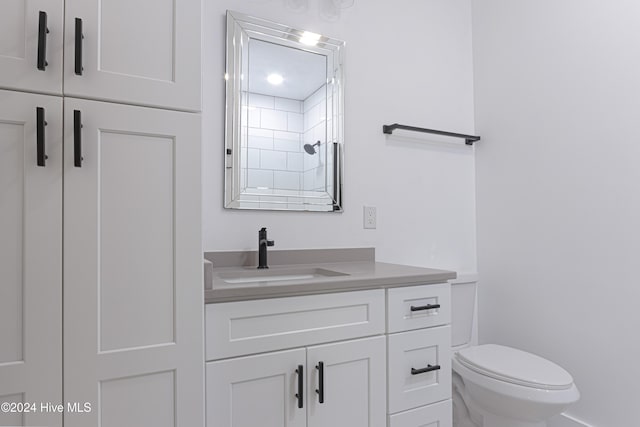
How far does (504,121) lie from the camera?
218 cm

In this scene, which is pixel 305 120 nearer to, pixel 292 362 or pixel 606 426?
pixel 292 362

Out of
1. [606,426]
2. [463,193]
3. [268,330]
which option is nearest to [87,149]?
[268,330]

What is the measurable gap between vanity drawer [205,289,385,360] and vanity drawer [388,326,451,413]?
0.13 m

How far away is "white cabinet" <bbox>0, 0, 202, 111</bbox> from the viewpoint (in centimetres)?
88

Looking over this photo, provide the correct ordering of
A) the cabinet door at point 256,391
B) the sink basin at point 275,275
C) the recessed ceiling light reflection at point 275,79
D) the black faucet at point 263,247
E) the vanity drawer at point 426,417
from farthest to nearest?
the recessed ceiling light reflection at point 275,79, the black faucet at point 263,247, the sink basin at point 275,275, the vanity drawer at point 426,417, the cabinet door at point 256,391

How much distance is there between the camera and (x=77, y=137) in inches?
35.5

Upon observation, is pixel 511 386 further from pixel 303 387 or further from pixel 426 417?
pixel 303 387

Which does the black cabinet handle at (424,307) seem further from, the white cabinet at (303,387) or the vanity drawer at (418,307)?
the white cabinet at (303,387)

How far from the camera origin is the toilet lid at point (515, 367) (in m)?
1.43

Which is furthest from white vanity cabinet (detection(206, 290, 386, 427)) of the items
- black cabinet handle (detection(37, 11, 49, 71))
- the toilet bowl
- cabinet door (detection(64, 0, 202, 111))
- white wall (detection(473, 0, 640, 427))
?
white wall (detection(473, 0, 640, 427))

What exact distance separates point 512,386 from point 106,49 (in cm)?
178

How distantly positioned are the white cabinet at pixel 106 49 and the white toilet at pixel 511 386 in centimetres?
153

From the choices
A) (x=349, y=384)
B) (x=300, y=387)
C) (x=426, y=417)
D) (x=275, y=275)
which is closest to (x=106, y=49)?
(x=275, y=275)

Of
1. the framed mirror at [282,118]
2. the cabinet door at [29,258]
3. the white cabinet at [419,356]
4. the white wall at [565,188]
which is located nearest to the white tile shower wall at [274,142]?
the framed mirror at [282,118]
